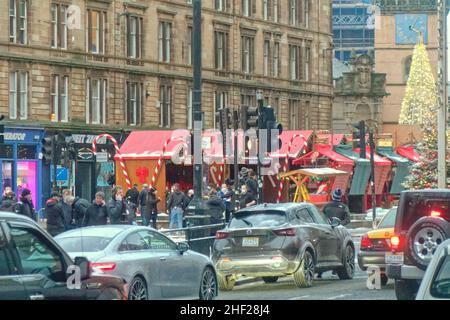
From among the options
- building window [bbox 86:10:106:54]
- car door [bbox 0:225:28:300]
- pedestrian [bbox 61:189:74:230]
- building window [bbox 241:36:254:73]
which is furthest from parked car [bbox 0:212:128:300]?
building window [bbox 241:36:254:73]

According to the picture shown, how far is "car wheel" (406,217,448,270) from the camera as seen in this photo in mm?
18891

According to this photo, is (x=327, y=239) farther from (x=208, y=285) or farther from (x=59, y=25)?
(x=59, y=25)

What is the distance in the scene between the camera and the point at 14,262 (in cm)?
1183

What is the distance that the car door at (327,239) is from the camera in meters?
26.5

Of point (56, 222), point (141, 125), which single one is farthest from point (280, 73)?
point (56, 222)

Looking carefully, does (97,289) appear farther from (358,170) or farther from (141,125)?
(141,125)

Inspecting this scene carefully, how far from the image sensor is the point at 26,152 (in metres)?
59.8

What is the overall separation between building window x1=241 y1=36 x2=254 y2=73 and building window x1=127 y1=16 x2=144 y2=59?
8.92 m

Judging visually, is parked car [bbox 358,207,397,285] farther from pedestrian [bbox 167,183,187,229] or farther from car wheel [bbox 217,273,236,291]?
pedestrian [bbox 167,183,187,229]

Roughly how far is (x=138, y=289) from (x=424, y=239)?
398cm

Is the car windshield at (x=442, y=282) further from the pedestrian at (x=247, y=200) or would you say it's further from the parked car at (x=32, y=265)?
the pedestrian at (x=247, y=200)

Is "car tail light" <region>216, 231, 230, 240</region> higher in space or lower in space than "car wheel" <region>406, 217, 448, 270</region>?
lower

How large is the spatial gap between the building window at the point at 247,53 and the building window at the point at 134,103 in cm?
920
